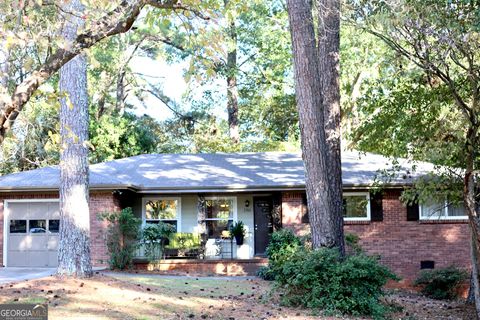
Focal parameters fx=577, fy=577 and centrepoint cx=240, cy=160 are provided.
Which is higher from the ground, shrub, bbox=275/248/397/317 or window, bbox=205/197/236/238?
window, bbox=205/197/236/238

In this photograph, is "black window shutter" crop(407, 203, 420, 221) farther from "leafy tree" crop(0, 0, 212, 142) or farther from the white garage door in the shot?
"leafy tree" crop(0, 0, 212, 142)

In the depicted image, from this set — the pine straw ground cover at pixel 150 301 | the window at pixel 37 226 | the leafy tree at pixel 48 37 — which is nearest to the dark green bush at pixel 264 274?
the pine straw ground cover at pixel 150 301

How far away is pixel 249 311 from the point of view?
988 centimetres

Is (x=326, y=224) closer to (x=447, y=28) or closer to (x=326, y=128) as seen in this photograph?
(x=326, y=128)

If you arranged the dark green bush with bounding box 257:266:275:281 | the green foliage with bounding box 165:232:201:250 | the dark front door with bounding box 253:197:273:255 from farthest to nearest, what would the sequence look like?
the dark front door with bounding box 253:197:273:255 < the green foliage with bounding box 165:232:201:250 < the dark green bush with bounding box 257:266:275:281

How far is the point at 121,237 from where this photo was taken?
18.3 meters

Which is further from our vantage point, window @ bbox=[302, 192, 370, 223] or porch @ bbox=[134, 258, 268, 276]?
window @ bbox=[302, 192, 370, 223]

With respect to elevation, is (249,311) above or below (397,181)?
below

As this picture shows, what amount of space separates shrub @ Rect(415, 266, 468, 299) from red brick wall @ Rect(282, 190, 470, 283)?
1.36 meters

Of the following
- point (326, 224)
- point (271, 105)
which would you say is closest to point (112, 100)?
point (271, 105)

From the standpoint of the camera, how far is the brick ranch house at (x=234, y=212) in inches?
754

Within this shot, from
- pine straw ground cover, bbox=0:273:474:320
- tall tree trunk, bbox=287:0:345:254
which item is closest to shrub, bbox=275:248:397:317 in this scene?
pine straw ground cover, bbox=0:273:474:320

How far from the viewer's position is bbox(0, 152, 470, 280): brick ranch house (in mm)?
19141

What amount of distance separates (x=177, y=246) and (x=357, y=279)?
1005 centimetres
